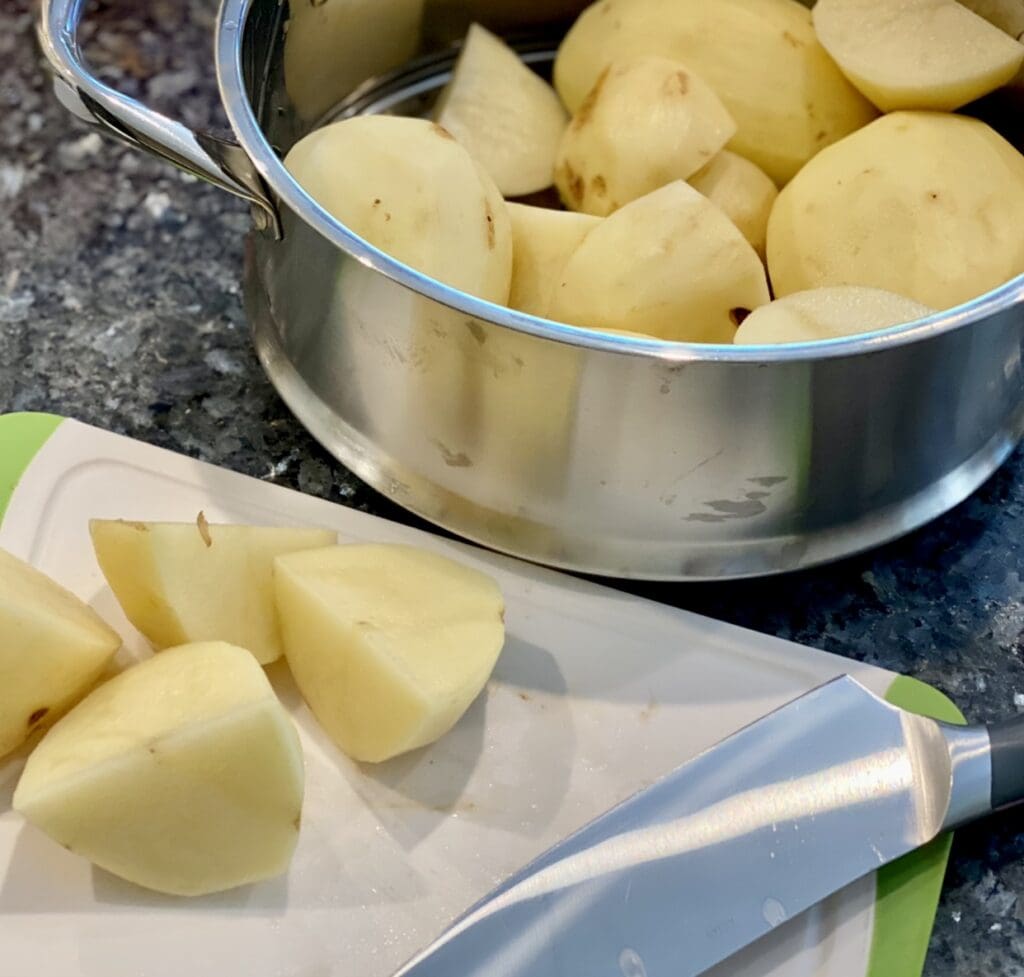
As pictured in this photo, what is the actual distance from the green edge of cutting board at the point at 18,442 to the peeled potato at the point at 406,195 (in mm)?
245

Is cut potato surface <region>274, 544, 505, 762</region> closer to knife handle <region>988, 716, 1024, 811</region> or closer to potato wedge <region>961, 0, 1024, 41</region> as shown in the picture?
knife handle <region>988, 716, 1024, 811</region>

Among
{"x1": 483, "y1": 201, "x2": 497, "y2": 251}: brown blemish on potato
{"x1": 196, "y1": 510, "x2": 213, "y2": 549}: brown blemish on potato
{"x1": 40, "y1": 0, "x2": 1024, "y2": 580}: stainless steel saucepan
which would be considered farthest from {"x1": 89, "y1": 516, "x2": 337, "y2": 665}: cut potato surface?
{"x1": 483, "y1": 201, "x2": 497, "y2": 251}: brown blemish on potato

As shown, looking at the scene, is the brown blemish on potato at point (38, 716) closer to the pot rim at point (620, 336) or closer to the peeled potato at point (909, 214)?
the pot rim at point (620, 336)

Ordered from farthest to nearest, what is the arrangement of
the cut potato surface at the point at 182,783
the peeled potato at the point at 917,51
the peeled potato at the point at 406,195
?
the peeled potato at the point at 917,51 → the peeled potato at the point at 406,195 → the cut potato surface at the point at 182,783

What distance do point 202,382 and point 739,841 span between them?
0.50 meters

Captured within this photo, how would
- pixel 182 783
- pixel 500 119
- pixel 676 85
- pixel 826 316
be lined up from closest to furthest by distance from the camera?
pixel 182 783 < pixel 826 316 < pixel 676 85 < pixel 500 119

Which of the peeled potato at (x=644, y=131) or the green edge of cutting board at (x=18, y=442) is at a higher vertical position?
the peeled potato at (x=644, y=131)

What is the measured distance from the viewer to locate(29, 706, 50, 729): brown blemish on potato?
0.61 m

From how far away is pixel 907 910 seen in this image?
0.60m

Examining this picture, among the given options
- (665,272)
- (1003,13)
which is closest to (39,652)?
(665,272)

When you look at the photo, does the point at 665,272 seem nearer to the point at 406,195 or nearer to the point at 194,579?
the point at 406,195

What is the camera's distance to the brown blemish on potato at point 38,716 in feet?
2.01

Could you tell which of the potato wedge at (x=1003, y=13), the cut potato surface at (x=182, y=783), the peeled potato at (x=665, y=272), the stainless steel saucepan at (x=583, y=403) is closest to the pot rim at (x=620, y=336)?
the stainless steel saucepan at (x=583, y=403)

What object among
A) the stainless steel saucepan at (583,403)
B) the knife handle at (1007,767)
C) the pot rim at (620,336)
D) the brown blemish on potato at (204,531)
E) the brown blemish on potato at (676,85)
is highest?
the brown blemish on potato at (676,85)
